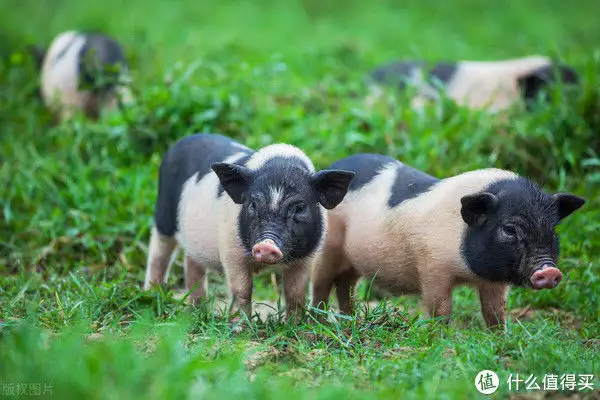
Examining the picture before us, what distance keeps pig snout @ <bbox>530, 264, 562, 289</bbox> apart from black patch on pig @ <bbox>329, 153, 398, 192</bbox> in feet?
4.41

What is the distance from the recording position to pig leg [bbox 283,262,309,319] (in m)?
5.15

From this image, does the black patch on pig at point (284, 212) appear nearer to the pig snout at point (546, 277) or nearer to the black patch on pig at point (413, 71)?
the pig snout at point (546, 277)

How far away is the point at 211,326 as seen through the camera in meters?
4.74

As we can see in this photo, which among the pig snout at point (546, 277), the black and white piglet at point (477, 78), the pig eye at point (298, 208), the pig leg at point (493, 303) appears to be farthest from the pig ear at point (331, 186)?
the black and white piglet at point (477, 78)

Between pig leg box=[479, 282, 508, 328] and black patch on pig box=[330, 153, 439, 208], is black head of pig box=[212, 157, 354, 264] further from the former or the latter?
pig leg box=[479, 282, 508, 328]

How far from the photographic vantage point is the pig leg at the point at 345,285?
5871 mm

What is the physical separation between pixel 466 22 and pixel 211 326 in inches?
434

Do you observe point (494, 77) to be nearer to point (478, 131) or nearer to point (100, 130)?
point (478, 131)

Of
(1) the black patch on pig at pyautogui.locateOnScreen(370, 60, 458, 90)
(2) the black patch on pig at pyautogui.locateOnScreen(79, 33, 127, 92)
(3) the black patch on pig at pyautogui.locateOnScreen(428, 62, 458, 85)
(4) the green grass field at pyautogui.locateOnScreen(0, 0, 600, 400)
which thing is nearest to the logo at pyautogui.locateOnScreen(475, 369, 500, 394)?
(4) the green grass field at pyautogui.locateOnScreen(0, 0, 600, 400)

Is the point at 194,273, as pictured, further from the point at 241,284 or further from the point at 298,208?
the point at 298,208

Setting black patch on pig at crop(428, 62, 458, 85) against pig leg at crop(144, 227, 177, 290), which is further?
black patch on pig at crop(428, 62, 458, 85)

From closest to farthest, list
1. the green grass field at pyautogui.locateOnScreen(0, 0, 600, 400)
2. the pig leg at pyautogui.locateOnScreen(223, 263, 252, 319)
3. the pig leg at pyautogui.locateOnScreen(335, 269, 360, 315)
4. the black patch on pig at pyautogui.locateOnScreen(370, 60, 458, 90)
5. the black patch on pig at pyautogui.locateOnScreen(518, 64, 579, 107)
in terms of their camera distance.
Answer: the green grass field at pyautogui.locateOnScreen(0, 0, 600, 400) < the pig leg at pyautogui.locateOnScreen(223, 263, 252, 319) < the pig leg at pyautogui.locateOnScreen(335, 269, 360, 315) < the black patch on pig at pyautogui.locateOnScreen(518, 64, 579, 107) < the black patch on pig at pyautogui.locateOnScreen(370, 60, 458, 90)

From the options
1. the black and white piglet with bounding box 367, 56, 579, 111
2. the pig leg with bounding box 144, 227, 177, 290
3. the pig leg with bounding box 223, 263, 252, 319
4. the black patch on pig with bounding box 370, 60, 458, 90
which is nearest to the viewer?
the pig leg with bounding box 223, 263, 252, 319

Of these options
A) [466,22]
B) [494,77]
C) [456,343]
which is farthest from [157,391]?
[466,22]
